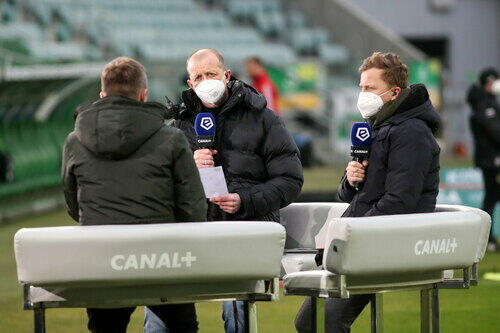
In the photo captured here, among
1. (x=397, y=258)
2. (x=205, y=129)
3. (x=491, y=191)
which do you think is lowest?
(x=491, y=191)

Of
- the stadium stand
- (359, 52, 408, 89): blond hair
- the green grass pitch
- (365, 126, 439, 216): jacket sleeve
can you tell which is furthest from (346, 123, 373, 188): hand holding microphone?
the stadium stand

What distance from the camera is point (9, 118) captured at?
54.8 ft

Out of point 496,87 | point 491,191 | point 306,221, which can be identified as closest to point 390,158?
point 306,221

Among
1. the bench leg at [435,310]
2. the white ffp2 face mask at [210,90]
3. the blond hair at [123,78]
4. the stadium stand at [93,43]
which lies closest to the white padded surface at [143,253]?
the blond hair at [123,78]

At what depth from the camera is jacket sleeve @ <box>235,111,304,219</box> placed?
5664 millimetres

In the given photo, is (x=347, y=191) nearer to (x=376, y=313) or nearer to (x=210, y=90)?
(x=376, y=313)

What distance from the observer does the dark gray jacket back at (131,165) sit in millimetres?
4840

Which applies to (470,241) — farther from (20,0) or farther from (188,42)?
(188,42)

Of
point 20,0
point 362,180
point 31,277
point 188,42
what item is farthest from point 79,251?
point 188,42

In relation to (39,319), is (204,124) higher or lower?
higher

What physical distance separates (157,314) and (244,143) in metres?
0.99

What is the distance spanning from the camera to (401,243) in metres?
4.88

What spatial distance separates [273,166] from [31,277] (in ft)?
5.11

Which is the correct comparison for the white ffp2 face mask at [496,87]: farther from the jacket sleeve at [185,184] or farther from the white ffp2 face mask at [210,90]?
the jacket sleeve at [185,184]
